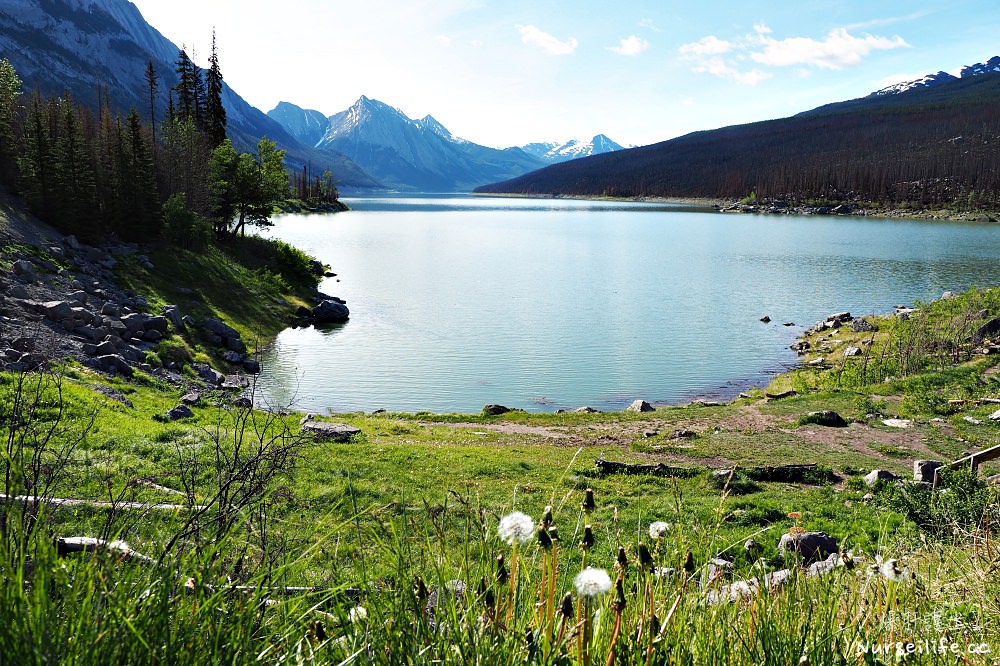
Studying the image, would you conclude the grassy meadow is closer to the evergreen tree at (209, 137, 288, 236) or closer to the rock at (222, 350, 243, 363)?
the rock at (222, 350, 243, 363)

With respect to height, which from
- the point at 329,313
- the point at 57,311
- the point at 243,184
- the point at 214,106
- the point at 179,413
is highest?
the point at 214,106

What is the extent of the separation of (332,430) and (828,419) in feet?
44.8

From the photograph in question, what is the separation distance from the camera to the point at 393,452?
14867 millimetres

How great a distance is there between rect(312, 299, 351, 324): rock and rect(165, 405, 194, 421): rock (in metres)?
20.3

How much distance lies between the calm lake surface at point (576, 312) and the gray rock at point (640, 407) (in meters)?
1.40

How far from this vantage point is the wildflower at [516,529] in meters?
1.99

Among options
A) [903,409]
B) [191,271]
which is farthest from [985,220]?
[191,271]

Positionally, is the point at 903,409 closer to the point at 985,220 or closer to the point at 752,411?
the point at 752,411

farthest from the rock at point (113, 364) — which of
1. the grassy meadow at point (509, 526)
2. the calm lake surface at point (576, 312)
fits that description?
the calm lake surface at point (576, 312)

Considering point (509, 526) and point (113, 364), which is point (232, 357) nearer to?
point (113, 364)

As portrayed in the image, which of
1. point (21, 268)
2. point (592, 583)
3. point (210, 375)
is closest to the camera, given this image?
point (592, 583)

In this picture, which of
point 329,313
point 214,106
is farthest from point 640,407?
A: point 214,106

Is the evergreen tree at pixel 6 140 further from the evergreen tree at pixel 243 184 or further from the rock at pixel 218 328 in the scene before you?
the rock at pixel 218 328

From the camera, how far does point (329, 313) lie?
1459 inches
